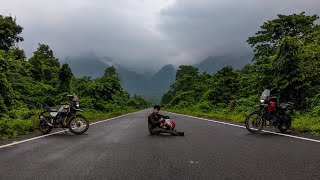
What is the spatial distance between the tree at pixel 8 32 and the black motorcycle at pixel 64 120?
2373cm

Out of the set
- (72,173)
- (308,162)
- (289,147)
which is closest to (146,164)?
(72,173)

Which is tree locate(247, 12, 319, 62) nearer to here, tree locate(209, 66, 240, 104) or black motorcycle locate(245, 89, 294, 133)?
tree locate(209, 66, 240, 104)

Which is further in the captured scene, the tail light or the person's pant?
the tail light

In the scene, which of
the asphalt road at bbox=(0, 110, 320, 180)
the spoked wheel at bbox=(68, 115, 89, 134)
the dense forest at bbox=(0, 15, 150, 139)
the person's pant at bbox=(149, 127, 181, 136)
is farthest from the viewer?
the dense forest at bbox=(0, 15, 150, 139)

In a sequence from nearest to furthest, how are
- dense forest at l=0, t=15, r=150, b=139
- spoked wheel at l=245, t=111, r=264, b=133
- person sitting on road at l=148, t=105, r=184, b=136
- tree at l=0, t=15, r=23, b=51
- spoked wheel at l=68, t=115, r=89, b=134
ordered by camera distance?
person sitting on road at l=148, t=105, r=184, b=136, spoked wheel at l=245, t=111, r=264, b=133, spoked wheel at l=68, t=115, r=89, b=134, dense forest at l=0, t=15, r=150, b=139, tree at l=0, t=15, r=23, b=51

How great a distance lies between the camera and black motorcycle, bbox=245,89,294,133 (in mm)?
11938

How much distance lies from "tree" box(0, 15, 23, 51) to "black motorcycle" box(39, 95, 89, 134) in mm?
23727

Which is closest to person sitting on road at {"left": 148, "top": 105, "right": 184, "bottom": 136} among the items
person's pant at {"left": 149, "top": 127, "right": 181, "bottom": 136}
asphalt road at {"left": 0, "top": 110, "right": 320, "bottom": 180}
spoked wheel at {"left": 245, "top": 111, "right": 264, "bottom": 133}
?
person's pant at {"left": 149, "top": 127, "right": 181, "bottom": 136}

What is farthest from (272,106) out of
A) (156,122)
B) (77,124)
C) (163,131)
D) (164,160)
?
(77,124)

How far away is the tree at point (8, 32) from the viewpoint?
112 feet

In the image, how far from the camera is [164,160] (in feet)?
21.4

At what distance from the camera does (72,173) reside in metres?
5.39

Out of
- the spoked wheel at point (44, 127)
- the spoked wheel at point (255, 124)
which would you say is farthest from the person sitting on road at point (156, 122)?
the spoked wheel at point (44, 127)

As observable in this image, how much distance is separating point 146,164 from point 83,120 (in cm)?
692
